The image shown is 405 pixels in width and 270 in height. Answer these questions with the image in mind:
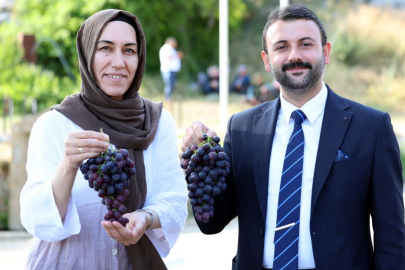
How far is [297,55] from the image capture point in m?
3.04

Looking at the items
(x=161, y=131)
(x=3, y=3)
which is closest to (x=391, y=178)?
(x=161, y=131)

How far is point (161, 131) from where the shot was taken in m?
3.29

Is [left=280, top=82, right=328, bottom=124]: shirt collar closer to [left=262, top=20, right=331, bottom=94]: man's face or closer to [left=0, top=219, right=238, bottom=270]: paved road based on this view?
[left=262, top=20, right=331, bottom=94]: man's face

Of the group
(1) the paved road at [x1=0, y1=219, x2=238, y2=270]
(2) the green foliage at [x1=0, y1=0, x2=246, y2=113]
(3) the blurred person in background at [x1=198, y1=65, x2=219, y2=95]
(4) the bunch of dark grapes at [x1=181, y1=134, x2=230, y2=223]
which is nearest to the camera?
(4) the bunch of dark grapes at [x1=181, y1=134, x2=230, y2=223]

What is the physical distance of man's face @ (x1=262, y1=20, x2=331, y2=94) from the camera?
10.0ft

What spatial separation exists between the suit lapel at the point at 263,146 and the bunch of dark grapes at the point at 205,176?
268mm

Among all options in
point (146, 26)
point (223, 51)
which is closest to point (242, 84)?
point (146, 26)

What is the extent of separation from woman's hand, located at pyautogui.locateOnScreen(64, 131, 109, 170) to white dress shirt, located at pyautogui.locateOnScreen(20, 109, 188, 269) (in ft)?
0.79

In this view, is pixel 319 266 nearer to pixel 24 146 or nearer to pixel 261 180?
pixel 261 180

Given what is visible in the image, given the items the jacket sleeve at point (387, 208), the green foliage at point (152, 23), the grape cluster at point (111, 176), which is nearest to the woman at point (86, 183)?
the grape cluster at point (111, 176)

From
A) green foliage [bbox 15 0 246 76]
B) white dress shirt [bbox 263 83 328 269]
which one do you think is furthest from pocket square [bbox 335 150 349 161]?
green foliage [bbox 15 0 246 76]

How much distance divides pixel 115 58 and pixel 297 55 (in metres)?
0.81

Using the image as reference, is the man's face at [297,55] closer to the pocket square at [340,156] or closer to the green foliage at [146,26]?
the pocket square at [340,156]

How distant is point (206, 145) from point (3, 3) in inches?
1093
